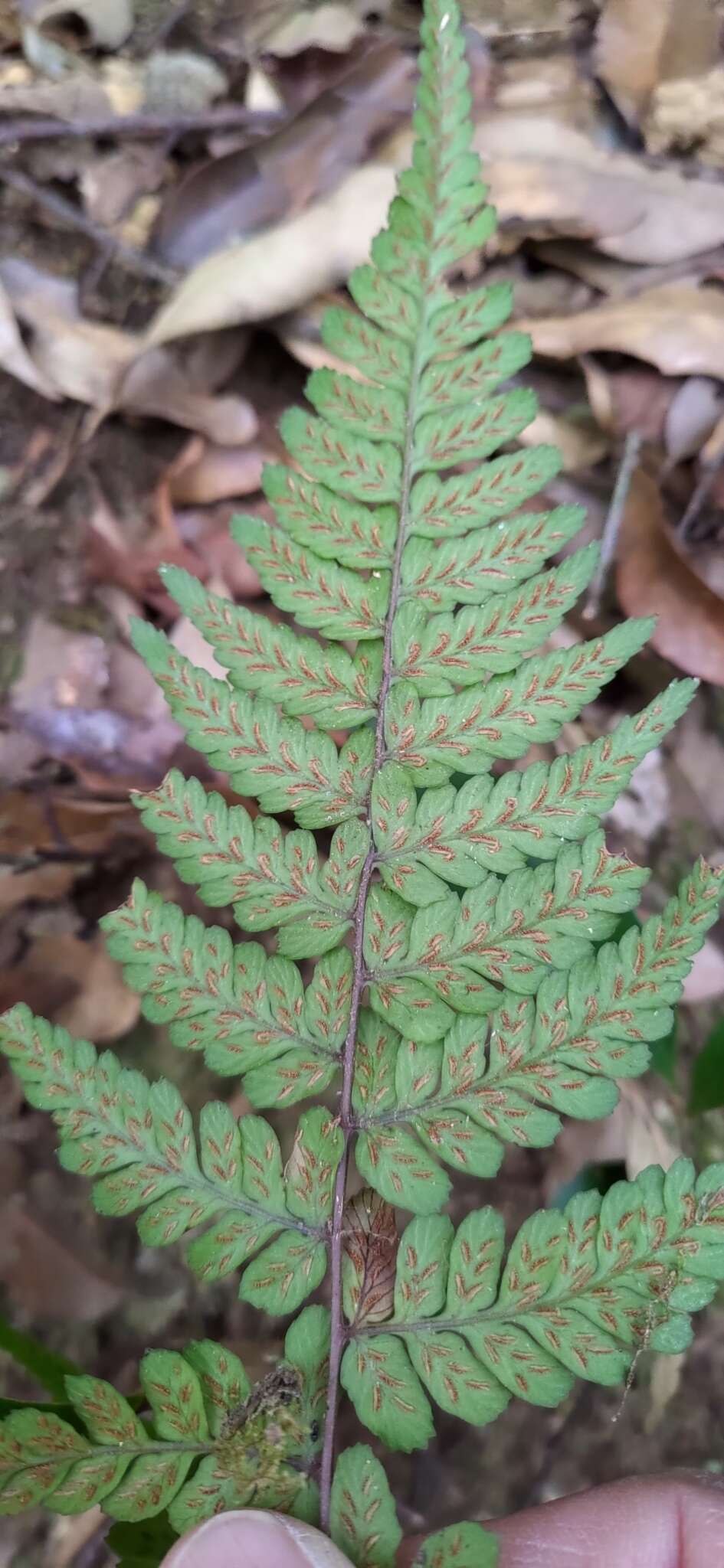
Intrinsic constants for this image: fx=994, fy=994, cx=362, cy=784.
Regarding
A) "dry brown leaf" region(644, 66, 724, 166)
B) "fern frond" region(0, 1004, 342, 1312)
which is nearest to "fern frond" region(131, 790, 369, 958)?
"fern frond" region(0, 1004, 342, 1312)

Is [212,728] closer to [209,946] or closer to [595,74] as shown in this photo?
[209,946]

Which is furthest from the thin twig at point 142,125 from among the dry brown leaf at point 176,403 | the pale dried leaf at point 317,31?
the dry brown leaf at point 176,403

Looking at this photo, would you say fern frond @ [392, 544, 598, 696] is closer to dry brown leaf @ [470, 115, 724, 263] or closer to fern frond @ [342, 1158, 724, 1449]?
fern frond @ [342, 1158, 724, 1449]

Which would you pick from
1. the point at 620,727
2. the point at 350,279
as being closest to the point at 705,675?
the point at 620,727

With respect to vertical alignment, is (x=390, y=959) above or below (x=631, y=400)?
below

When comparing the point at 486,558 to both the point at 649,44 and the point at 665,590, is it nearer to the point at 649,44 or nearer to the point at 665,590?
the point at 665,590

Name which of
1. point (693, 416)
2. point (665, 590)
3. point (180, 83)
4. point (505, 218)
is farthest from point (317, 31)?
point (665, 590)
